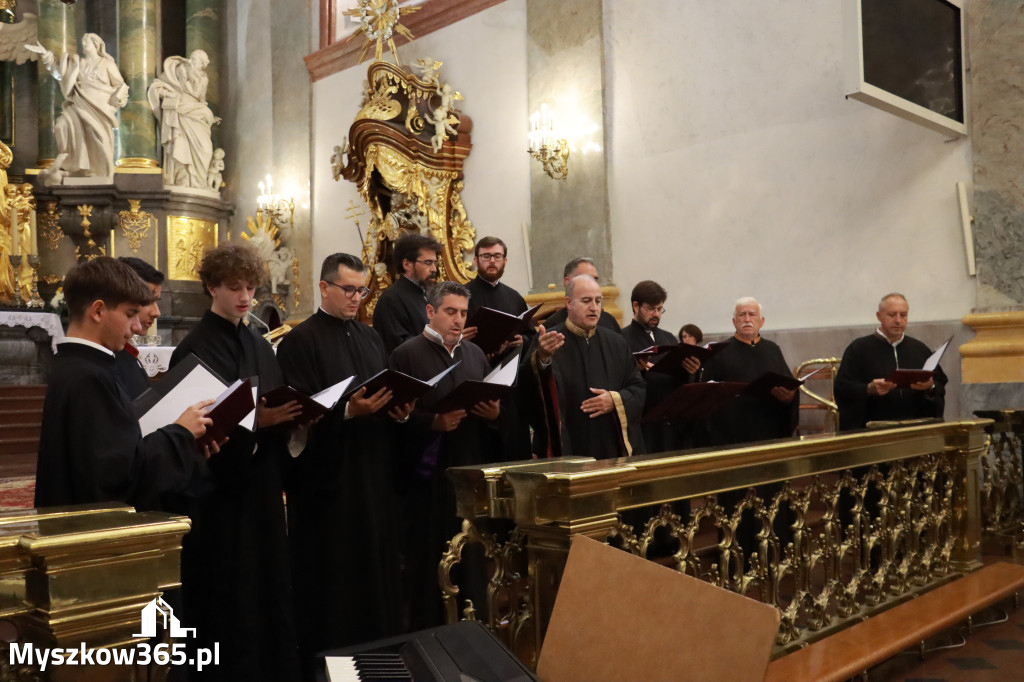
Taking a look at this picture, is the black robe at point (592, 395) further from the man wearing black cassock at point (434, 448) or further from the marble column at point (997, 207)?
A: the marble column at point (997, 207)

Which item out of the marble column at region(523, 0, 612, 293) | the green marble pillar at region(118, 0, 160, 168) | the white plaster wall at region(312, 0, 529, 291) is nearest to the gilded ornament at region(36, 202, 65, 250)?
the green marble pillar at region(118, 0, 160, 168)

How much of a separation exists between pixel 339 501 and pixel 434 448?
516 millimetres

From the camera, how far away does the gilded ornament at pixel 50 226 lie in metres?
13.0

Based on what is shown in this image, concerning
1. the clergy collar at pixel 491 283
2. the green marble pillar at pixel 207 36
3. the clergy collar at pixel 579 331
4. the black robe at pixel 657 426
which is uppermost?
the green marble pillar at pixel 207 36

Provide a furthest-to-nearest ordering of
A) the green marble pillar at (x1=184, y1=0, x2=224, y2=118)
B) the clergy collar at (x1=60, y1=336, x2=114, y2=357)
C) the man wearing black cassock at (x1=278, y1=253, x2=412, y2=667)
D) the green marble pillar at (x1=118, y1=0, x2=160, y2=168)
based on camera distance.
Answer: the green marble pillar at (x1=184, y1=0, x2=224, y2=118), the green marble pillar at (x1=118, y1=0, x2=160, y2=168), the man wearing black cassock at (x1=278, y1=253, x2=412, y2=667), the clergy collar at (x1=60, y1=336, x2=114, y2=357)

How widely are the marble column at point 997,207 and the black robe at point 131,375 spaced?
5342 mm

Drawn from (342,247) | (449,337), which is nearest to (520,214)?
(342,247)

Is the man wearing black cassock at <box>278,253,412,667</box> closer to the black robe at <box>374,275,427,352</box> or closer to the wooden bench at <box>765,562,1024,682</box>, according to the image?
the black robe at <box>374,275,427,352</box>

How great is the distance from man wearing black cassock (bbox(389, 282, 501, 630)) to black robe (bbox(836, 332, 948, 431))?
261 centimetres

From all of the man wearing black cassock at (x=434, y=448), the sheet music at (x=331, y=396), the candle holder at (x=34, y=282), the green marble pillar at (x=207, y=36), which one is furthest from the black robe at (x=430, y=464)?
the green marble pillar at (x=207, y=36)

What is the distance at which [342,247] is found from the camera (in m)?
12.0

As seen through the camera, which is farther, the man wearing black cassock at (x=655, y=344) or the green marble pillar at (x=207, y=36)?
the green marble pillar at (x=207, y=36)

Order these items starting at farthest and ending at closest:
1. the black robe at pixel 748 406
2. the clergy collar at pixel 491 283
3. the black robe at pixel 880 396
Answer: the clergy collar at pixel 491 283, the black robe at pixel 880 396, the black robe at pixel 748 406

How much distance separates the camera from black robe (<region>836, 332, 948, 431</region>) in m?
5.66
